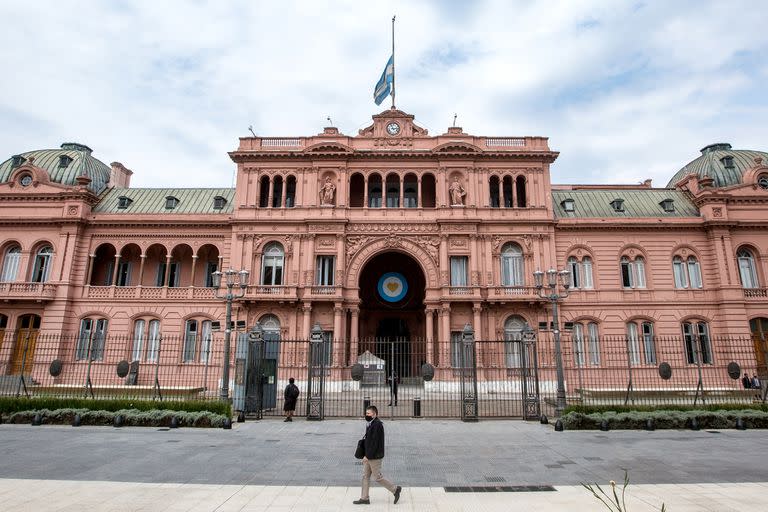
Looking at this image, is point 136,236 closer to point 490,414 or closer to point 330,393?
point 330,393

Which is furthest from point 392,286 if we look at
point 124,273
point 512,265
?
point 124,273

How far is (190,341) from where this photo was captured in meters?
33.8

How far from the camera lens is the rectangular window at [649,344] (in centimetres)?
3266

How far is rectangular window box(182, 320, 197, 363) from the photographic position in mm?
33406

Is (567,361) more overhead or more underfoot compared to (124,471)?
more overhead

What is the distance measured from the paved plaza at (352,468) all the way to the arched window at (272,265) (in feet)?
57.2

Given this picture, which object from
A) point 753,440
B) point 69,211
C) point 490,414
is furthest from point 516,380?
point 69,211

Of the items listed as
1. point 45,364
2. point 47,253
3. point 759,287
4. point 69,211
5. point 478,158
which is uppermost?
point 478,158

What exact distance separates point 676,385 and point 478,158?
20846 mm

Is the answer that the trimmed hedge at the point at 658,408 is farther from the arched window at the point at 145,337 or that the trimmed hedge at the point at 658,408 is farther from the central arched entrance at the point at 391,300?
the arched window at the point at 145,337

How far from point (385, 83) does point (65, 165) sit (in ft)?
90.3

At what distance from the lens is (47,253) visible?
34938 millimetres

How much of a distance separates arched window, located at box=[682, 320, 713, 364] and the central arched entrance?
1937cm

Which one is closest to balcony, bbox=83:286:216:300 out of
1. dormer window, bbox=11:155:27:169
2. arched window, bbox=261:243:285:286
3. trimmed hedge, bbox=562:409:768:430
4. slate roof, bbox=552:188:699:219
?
arched window, bbox=261:243:285:286
